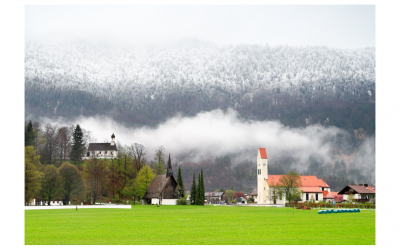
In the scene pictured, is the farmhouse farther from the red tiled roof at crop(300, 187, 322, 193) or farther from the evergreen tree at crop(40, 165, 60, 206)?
the red tiled roof at crop(300, 187, 322, 193)

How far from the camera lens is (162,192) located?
258 feet

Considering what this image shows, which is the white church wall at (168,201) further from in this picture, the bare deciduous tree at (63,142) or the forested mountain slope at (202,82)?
the forested mountain slope at (202,82)

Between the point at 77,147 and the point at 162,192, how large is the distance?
30074 mm

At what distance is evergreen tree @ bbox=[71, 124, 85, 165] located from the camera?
92438mm

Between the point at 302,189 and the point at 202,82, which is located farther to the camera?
the point at 202,82

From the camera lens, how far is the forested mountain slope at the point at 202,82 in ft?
472

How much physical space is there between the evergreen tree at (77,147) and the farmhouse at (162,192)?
24111 mm

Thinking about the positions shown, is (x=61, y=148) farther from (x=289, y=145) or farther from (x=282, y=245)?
(x=289, y=145)

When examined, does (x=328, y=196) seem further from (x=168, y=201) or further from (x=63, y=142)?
(x=63, y=142)

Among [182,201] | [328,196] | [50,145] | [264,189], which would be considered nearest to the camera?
[182,201]

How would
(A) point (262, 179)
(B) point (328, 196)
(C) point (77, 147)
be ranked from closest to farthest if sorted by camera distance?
(C) point (77, 147) < (B) point (328, 196) < (A) point (262, 179)

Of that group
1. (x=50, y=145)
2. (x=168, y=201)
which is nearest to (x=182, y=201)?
(x=168, y=201)

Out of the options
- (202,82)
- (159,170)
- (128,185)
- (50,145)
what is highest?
(202,82)

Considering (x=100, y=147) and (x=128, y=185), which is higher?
(x=100, y=147)
